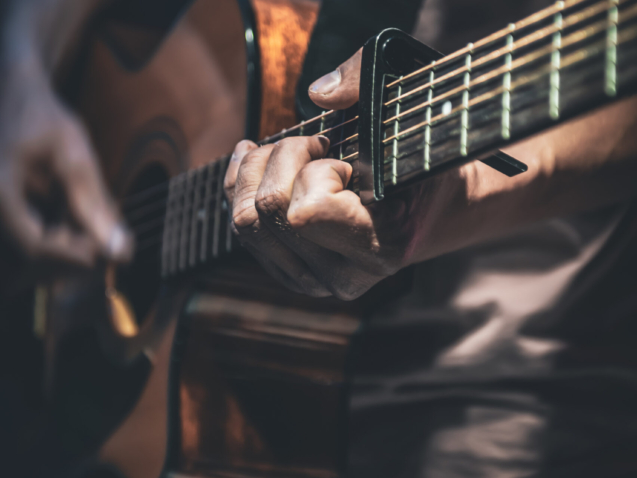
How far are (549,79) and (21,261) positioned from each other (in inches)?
47.2

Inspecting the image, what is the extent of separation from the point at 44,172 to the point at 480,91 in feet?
3.63

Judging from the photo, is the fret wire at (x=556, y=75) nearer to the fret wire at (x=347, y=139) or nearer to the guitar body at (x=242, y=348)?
the fret wire at (x=347, y=139)

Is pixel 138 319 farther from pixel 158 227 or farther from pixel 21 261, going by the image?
pixel 21 261

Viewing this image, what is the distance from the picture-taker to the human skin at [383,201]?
1.25 ft

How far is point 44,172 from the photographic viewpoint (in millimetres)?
1149

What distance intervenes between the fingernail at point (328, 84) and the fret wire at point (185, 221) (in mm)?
325

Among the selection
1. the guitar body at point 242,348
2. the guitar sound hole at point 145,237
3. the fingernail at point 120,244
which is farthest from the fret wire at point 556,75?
the fingernail at point 120,244

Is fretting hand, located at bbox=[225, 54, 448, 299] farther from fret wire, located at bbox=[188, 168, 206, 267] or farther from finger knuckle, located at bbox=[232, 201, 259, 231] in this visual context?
fret wire, located at bbox=[188, 168, 206, 267]

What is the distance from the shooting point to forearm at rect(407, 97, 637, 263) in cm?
52

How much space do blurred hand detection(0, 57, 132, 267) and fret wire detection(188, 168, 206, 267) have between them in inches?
14.8

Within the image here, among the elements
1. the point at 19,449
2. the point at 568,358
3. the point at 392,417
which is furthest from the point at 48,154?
the point at 568,358

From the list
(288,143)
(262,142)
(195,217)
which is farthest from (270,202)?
(195,217)

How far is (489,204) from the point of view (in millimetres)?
520

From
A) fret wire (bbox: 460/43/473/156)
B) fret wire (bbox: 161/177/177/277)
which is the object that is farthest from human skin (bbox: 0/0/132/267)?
fret wire (bbox: 460/43/473/156)
